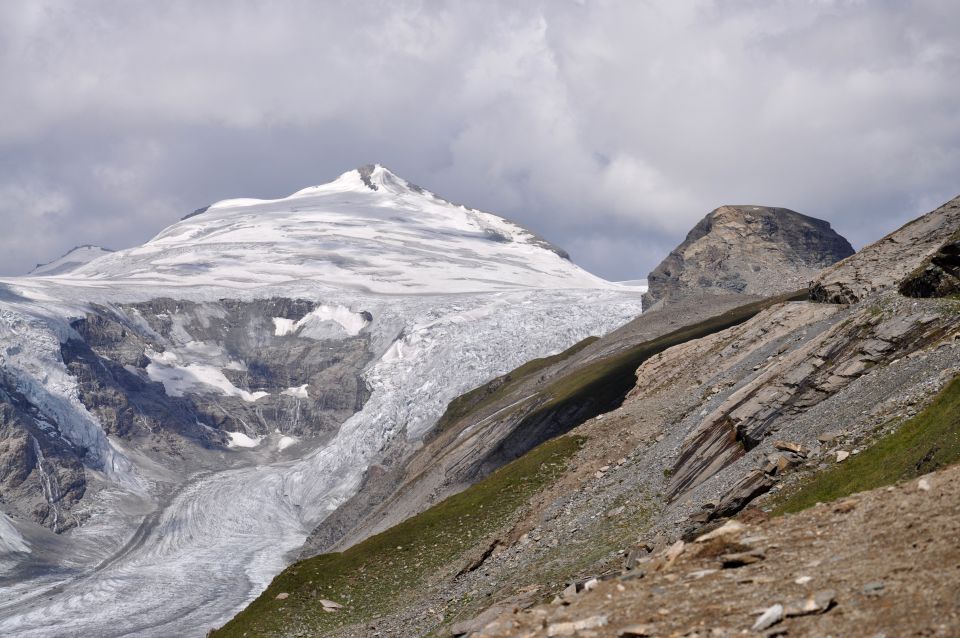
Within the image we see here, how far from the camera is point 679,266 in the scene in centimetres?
17238

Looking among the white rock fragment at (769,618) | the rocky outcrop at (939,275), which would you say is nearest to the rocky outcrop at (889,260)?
the rocky outcrop at (939,275)

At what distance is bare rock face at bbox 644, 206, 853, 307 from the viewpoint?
16012cm

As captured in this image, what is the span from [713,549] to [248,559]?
15406cm

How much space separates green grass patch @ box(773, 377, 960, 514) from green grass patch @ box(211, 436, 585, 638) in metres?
22.1

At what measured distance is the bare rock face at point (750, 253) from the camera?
16012cm

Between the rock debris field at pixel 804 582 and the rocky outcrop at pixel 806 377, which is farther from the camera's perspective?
the rocky outcrop at pixel 806 377

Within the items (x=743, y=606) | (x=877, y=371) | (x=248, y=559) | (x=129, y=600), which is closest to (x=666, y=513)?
(x=877, y=371)

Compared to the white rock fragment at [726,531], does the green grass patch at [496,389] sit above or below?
above

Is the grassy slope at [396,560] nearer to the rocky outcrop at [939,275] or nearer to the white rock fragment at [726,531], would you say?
the rocky outcrop at [939,275]

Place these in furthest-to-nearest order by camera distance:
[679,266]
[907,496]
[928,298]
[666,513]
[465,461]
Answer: [679,266] < [465,461] < [928,298] < [666,513] < [907,496]

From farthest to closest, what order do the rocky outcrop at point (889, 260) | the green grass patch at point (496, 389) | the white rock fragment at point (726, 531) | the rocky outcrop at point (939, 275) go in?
the green grass patch at point (496, 389) → the rocky outcrop at point (889, 260) → the rocky outcrop at point (939, 275) → the white rock fragment at point (726, 531)

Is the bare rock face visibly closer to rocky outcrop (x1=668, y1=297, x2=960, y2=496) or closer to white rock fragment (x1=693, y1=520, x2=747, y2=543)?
rocky outcrop (x1=668, y1=297, x2=960, y2=496)

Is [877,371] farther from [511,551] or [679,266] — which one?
[679,266]

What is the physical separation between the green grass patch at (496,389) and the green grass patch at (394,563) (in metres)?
69.9
